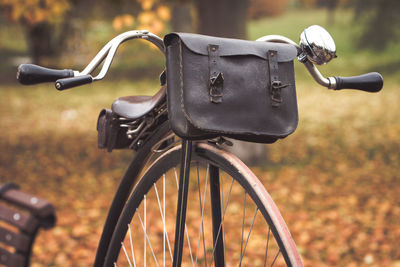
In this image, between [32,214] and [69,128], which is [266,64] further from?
[69,128]

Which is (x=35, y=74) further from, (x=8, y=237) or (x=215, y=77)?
(x=8, y=237)

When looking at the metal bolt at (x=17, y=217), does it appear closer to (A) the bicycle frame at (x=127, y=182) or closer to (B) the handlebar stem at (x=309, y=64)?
(A) the bicycle frame at (x=127, y=182)

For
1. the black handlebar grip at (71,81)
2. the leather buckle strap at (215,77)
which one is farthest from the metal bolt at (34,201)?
the leather buckle strap at (215,77)

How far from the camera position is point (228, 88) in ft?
4.89

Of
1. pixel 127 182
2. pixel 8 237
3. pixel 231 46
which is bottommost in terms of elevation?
pixel 8 237

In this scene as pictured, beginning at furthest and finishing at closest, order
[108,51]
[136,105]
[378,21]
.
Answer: [378,21]
[136,105]
[108,51]

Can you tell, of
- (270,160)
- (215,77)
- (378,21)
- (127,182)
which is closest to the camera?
(215,77)

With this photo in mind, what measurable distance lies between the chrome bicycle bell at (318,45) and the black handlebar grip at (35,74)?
746 millimetres

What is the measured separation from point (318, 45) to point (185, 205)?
2.14ft

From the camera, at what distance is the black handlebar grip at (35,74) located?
63.7 inches

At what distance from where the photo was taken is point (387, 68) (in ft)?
57.4

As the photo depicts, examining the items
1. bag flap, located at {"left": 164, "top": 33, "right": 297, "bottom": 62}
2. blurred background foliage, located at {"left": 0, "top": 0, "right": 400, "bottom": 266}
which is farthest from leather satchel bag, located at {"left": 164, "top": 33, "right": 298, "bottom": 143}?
blurred background foliage, located at {"left": 0, "top": 0, "right": 400, "bottom": 266}

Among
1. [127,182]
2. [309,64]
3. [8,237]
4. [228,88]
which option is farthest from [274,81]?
[8,237]

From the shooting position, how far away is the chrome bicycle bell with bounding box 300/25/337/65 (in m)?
1.56
